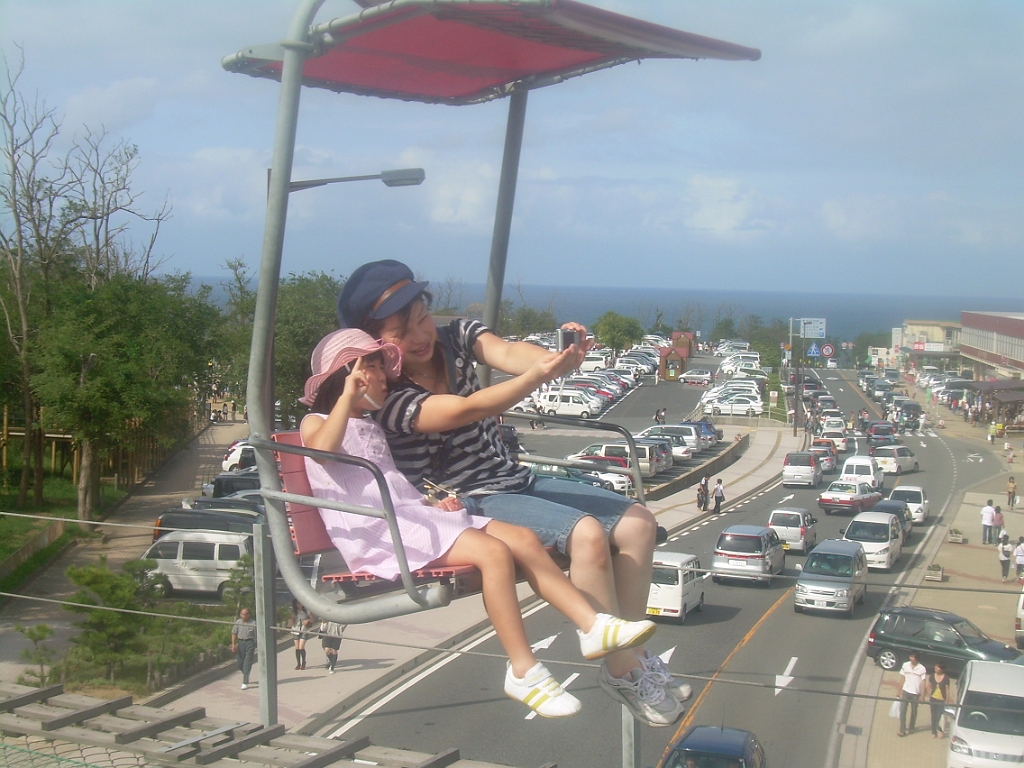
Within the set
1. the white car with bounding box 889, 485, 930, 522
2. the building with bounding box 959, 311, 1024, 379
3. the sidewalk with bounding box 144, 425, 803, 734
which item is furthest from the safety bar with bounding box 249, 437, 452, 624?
the building with bounding box 959, 311, 1024, 379

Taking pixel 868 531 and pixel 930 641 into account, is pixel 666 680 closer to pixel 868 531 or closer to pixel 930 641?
pixel 930 641

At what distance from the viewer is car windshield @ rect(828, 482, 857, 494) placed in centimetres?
2428

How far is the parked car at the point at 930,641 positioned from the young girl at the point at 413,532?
420cm

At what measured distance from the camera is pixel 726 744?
7578mm

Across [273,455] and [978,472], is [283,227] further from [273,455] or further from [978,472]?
[978,472]

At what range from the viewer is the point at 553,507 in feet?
10.8

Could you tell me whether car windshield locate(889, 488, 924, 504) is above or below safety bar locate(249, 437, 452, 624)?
below

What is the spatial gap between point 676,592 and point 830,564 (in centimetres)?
249

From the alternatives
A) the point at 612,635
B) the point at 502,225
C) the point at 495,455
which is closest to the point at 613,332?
the point at 502,225

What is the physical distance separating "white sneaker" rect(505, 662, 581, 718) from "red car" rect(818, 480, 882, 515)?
72.3ft

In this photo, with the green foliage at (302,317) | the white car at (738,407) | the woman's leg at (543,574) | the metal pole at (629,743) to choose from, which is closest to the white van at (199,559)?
the green foliage at (302,317)

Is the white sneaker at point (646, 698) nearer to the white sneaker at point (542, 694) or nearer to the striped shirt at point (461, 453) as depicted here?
the white sneaker at point (542, 694)

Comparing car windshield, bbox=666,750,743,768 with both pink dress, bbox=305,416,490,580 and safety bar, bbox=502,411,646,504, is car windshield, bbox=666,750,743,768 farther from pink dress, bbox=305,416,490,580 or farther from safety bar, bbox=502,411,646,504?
pink dress, bbox=305,416,490,580

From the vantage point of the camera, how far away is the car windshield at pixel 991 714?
4.91m
